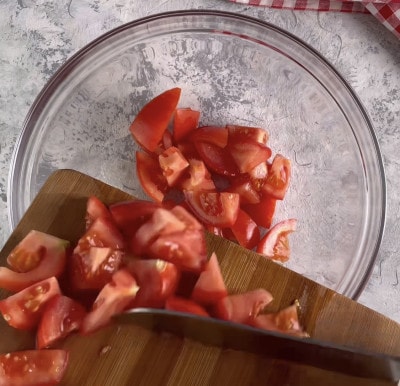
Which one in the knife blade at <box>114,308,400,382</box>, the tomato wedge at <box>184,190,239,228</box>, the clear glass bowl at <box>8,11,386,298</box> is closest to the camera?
the knife blade at <box>114,308,400,382</box>

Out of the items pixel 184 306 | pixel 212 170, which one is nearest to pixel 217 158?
pixel 212 170

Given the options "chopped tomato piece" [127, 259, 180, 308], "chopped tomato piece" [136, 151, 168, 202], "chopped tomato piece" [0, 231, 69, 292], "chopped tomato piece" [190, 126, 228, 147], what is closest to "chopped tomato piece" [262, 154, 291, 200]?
"chopped tomato piece" [190, 126, 228, 147]

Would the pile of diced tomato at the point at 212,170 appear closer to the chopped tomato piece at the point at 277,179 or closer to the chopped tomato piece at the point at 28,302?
the chopped tomato piece at the point at 277,179

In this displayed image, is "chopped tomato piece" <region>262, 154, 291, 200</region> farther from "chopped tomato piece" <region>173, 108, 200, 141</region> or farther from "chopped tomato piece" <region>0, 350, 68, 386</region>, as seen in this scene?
"chopped tomato piece" <region>0, 350, 68, 386</region>

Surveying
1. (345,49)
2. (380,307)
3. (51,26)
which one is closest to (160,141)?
(51,26)

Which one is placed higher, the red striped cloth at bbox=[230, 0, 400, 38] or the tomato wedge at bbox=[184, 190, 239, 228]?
the red striped cloth at bbox=[230, 0, 400, 38]

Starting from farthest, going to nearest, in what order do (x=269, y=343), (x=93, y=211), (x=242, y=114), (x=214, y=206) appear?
(x=242, y=114)
(x=214, y=206)
(x=93, y=211)
(x=269, y=343)

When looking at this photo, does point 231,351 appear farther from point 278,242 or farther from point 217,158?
point 217,158

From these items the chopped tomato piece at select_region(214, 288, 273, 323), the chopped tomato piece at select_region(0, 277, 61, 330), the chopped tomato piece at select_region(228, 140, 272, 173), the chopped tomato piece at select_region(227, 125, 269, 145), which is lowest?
the chopped tomato piece at select_region(0, 277, 61, 330)
